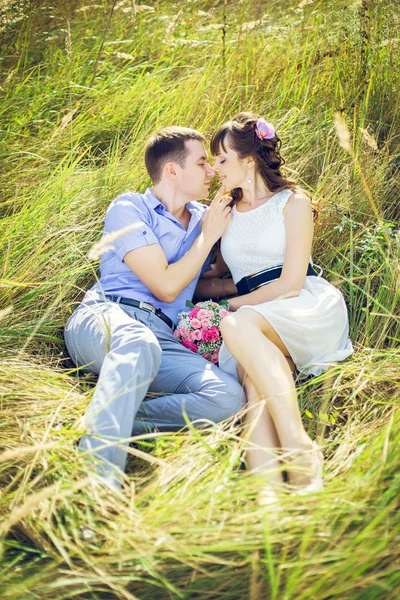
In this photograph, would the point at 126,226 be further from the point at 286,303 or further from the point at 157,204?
the point at 286,303

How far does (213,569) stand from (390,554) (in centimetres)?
53

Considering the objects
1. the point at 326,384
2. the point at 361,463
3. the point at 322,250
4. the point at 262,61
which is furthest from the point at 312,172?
the point at 361,463

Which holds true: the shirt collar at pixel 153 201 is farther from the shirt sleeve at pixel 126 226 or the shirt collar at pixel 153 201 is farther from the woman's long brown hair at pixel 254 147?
the woman's long brown hair at pixel 254 147

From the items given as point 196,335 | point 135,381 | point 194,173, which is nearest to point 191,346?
point 196,335

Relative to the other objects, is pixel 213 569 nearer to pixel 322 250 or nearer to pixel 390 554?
pixel 390 554

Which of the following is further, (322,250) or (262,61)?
(262,61)

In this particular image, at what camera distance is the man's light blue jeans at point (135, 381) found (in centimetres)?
249

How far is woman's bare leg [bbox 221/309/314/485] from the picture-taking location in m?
2.65

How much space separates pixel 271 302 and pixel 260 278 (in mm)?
442

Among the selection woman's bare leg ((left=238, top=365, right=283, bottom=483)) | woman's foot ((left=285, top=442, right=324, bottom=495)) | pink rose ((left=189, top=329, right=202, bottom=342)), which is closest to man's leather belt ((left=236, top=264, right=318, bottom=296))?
pink rose ((left=189, top=329, right=202, bottom=342))

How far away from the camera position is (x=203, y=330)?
341 centimetres

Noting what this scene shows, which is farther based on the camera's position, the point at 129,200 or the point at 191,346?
the point at 129,200

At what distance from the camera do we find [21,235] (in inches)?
151

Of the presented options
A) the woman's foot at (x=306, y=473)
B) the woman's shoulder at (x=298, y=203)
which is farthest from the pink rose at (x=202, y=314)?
the woman's foot at (x=306, y=473)
